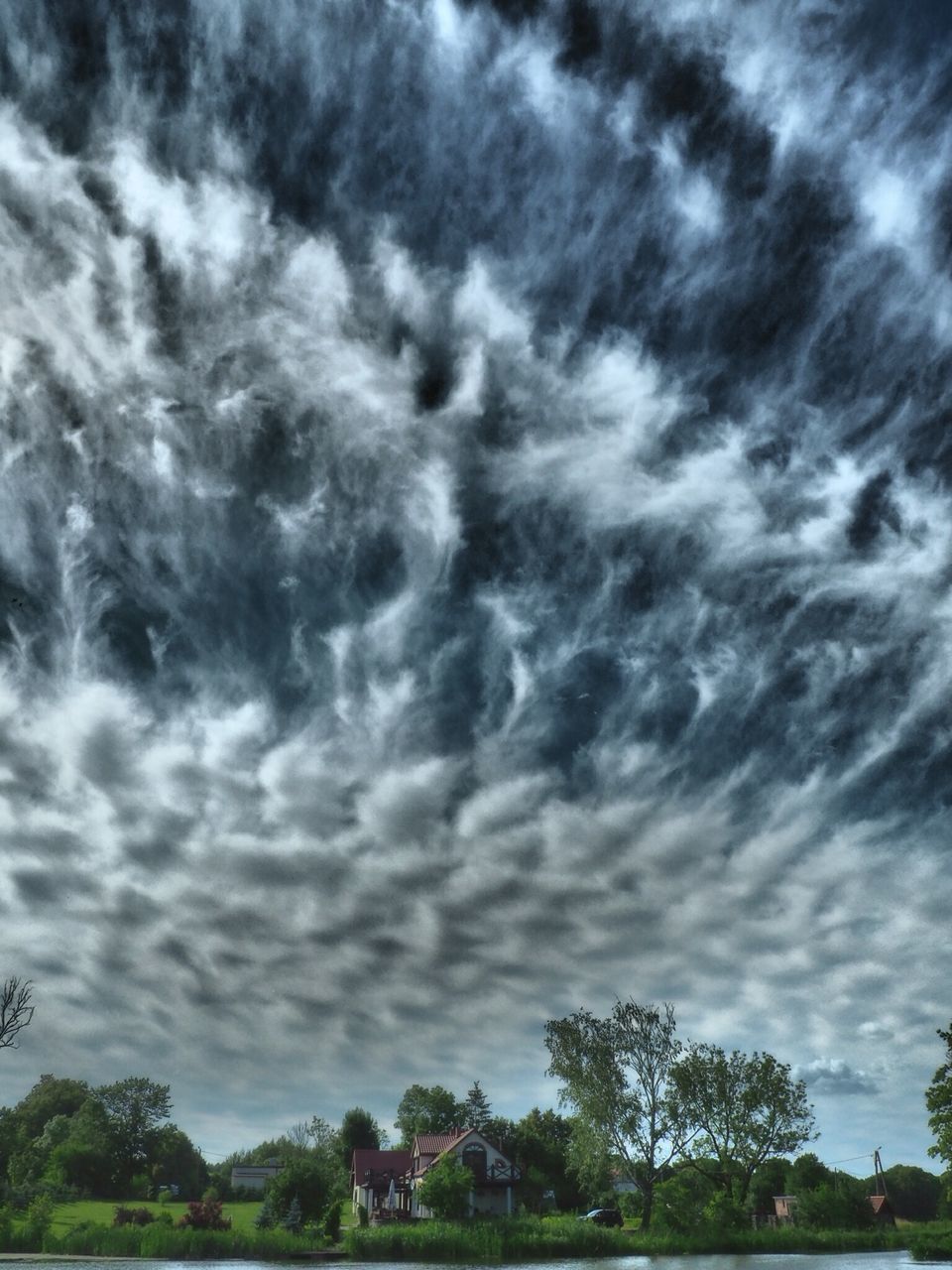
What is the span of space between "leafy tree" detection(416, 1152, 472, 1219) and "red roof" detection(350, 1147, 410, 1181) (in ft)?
144

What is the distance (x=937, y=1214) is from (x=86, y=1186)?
104 meters

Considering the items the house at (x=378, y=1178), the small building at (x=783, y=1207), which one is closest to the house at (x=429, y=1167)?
the house at (x=378, y=1178)

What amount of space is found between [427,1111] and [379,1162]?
33.1 meters

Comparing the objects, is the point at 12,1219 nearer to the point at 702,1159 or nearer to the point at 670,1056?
the point at 670,1056

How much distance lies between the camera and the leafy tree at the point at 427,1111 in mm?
128750

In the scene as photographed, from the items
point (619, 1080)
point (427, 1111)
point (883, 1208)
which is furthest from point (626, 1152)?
point (427, 1111)

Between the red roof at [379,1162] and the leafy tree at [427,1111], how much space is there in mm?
27690

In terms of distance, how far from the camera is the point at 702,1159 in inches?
2832

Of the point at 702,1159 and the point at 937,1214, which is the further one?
the point at 937,1214

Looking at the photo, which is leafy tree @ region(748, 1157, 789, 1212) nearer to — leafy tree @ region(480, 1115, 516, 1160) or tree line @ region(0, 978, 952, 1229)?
tree line @ region(0, 978, 952, 1229)

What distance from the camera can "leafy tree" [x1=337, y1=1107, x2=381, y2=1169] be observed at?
106 meters

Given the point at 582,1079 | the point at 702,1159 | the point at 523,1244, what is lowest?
the point at 523,1244

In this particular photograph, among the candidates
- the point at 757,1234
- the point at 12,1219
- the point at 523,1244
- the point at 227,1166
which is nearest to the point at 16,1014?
the point at 12,1219

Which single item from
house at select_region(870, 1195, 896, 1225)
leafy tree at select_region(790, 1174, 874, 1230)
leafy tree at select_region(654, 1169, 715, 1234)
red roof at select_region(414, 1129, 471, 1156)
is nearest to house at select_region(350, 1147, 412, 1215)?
red roof at select_region(414, 1129, 471, 1156)
